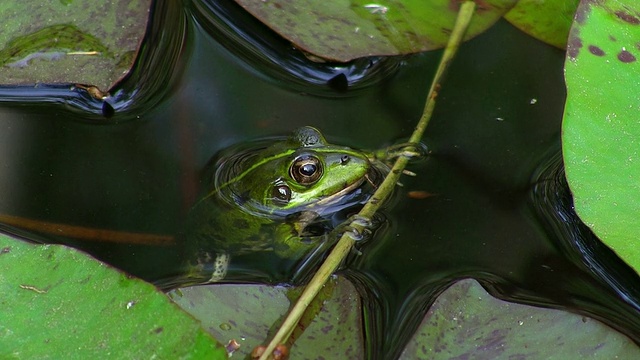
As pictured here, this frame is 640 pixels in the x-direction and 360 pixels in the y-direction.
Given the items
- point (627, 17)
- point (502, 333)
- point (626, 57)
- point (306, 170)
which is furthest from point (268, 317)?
point (627, 17)

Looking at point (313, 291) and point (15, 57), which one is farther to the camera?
point (15, 57)

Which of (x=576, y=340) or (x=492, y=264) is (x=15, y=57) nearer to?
(x=492, y=264)

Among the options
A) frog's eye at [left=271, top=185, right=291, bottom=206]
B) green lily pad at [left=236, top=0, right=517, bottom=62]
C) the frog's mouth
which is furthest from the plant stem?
frog's eye at [left=271, top=185, right=291, bottom=206]

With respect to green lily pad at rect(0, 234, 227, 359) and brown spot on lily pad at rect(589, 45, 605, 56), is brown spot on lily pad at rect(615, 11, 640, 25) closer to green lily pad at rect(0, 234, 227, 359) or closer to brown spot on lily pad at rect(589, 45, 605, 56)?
brown spot on lily pad at rect(589, 45, 605, 56)

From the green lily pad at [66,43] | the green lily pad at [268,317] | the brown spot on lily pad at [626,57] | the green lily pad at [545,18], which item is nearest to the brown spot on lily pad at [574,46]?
the brown spot on lily pad at [626,57]

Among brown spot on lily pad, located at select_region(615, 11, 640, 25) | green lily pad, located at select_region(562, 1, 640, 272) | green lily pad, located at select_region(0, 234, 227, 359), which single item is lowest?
green lily pad, located at select_region(0, 234, 227, 359)

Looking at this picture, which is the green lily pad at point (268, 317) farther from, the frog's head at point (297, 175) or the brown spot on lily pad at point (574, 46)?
the brown spot on lily pad at point (574, 46)

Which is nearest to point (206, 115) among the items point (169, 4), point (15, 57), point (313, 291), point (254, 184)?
point (254, 184)
